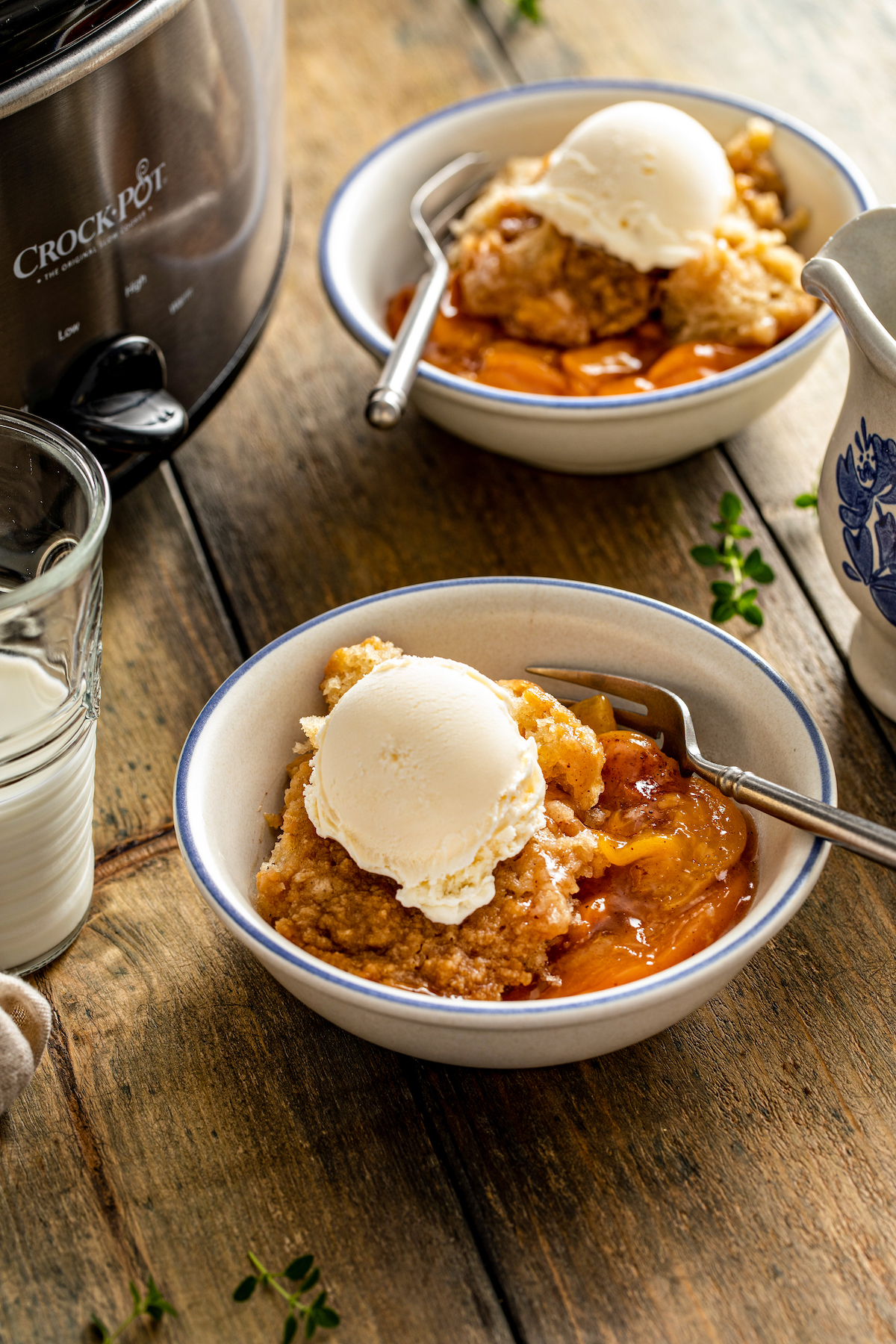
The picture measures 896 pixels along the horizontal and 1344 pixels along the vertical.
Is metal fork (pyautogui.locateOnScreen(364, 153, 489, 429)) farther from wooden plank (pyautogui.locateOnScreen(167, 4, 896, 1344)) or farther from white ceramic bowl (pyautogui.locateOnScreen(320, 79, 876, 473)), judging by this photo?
wooden plank (pyautogui.locateOnScreen(167, 4, 896, 1344))

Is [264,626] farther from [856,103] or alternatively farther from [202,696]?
[856,103]

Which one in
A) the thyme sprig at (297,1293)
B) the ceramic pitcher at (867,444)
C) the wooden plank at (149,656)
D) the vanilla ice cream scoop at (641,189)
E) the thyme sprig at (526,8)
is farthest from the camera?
the thyme sprig at (526,8)

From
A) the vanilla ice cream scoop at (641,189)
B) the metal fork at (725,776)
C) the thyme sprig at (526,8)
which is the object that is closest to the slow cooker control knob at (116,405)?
the metal fork at (725,776)

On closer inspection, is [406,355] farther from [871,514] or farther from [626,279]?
[871,514]

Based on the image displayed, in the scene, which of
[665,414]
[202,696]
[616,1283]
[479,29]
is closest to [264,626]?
[202,696]

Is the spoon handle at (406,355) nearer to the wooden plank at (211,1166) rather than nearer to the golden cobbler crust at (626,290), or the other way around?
the golden cobbler crust at (626,290)

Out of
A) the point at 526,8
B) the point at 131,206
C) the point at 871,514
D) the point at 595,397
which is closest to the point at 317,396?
the point at 595,397

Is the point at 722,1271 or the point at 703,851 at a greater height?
the point at 703,851
